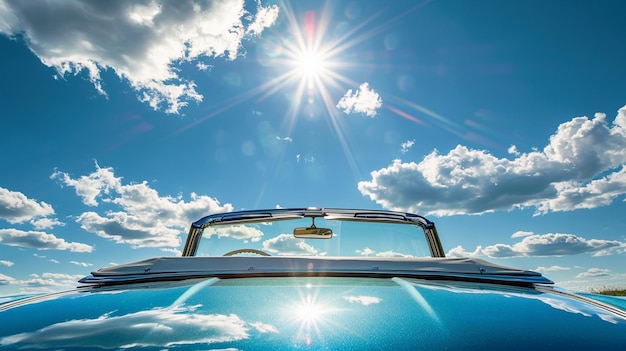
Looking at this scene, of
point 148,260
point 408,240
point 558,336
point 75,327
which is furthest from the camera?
point 408,240

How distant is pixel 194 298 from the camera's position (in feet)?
4.74

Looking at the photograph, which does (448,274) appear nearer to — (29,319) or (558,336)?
(558,336)

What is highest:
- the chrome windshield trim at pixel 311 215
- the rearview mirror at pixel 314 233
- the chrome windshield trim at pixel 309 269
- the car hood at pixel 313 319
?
the chrome windshield trim at pixel 311 215

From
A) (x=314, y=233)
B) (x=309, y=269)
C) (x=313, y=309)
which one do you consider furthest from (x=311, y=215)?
(x=313, y=309)

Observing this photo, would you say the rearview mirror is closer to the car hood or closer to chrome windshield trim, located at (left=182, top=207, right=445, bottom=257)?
chrome windshield trim, located at (left=182, top=207, right=445, bottom=257)

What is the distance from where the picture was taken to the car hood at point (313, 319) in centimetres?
104

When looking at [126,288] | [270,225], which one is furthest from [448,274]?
[270,225]

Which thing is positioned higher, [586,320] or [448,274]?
[448,274]

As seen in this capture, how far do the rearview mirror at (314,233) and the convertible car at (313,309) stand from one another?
1.66 metres

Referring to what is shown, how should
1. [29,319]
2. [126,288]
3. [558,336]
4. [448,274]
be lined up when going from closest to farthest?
[558,336] → [29,319] → [126,288] → [448,274]

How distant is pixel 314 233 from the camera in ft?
12.4

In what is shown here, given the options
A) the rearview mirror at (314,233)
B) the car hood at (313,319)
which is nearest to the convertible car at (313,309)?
the car hood at (313,319)

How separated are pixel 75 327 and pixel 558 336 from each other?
54.3 inches

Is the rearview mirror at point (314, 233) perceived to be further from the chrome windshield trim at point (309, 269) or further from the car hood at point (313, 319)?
the car hood at point (313, 319)
